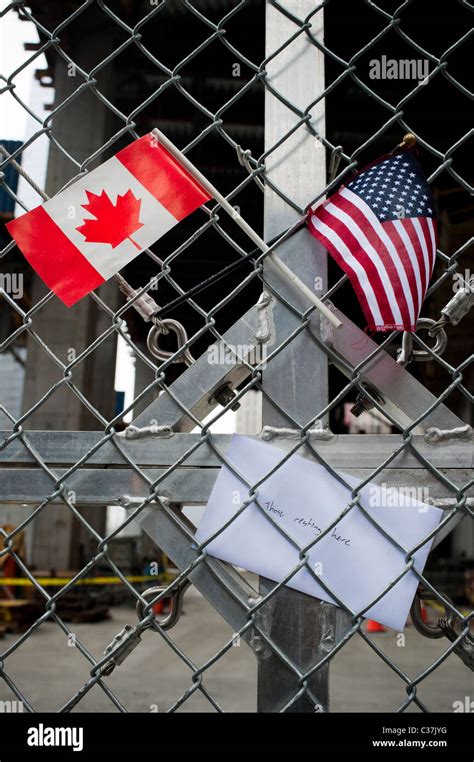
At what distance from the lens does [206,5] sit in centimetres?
652

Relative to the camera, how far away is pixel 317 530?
4.06ft

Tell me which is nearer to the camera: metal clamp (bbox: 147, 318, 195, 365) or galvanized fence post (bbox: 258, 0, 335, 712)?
galvanized fence post (bbox: 258, 0, 335, 712)

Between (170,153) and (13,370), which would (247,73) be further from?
(13,370)

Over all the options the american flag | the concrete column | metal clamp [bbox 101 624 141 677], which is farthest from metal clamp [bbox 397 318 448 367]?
the concrete column

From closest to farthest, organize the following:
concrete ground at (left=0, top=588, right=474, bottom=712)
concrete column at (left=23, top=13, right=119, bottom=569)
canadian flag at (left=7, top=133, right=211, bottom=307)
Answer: canadian flag at (left=7, top=133, right=211, bottom=307) < concrete ground at (left=0, top=588, right=474, bottom=712) < concrete column at (left=23, top=13, right=119, bottom=569)

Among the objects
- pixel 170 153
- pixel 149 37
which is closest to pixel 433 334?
pixel 170 153

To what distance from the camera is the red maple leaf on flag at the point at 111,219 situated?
1322 mm

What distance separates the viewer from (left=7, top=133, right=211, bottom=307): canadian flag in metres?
1.32

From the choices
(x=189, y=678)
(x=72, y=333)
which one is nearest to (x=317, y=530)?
(x=189, y=678)

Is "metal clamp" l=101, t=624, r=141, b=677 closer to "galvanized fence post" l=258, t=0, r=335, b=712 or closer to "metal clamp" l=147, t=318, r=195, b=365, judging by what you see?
"galvanized fence post" l=258, t=0, r=335, b=712

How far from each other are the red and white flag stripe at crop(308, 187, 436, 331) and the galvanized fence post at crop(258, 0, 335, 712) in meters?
0.05

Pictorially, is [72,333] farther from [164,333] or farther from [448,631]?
[448,631]

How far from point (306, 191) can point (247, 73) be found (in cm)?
579

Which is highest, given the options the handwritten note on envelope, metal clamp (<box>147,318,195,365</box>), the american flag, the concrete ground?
the american flag
